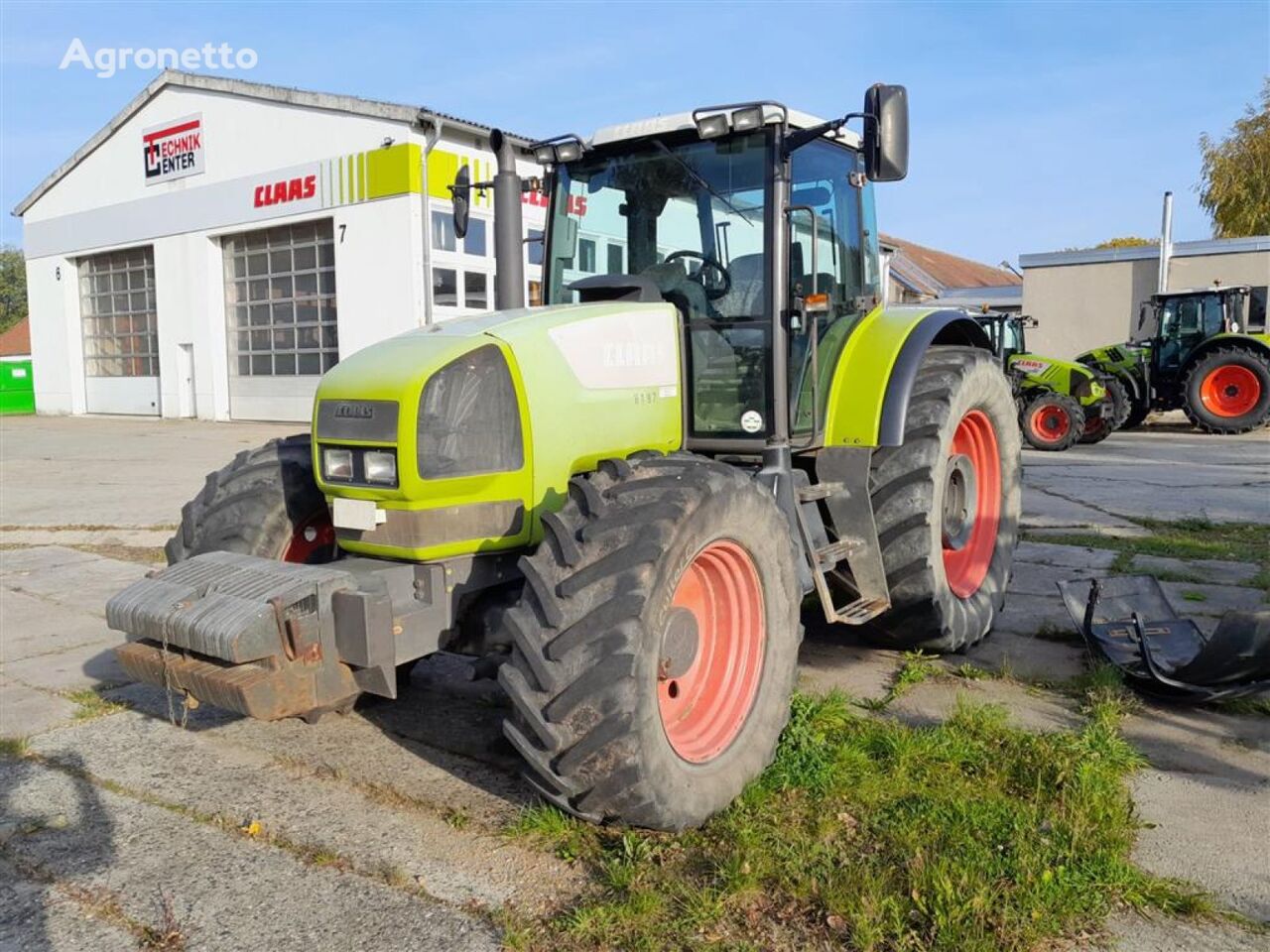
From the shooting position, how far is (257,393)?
22.4 m

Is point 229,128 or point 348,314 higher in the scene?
point 229,128

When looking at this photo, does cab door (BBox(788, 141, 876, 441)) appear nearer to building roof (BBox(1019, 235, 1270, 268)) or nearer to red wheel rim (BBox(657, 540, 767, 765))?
red wheel rim (BBox(657, 540, 767, 765))

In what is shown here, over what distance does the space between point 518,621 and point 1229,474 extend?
11.2 metres

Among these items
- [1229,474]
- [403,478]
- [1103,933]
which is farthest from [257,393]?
[1103,933]

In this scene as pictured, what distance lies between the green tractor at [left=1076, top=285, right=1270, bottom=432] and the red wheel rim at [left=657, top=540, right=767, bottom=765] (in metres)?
15.4

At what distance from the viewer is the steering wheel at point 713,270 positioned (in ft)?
13.2

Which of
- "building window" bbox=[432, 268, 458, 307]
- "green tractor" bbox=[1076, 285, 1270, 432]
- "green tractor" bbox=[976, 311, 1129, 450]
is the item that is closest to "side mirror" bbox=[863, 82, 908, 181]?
"green tractor" bbox=[976, 311, 1129, 450]

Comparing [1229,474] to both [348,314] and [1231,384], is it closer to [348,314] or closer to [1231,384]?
[1231,384]

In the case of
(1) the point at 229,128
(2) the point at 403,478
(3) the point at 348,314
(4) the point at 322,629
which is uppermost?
(1) the point at 229,128

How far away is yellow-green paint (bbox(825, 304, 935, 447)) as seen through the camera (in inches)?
168

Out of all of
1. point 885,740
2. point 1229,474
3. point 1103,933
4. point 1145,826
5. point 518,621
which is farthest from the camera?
point 1229,474

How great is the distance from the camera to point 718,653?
3.31m

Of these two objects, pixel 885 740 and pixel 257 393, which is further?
pixel 257 393

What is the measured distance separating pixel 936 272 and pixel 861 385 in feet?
136
